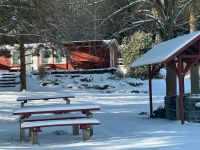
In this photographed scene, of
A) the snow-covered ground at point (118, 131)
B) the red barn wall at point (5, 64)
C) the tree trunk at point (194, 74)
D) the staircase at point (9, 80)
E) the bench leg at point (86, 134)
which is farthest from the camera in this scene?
the red barn wall at point (5, 64)

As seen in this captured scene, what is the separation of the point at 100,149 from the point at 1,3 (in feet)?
16.2

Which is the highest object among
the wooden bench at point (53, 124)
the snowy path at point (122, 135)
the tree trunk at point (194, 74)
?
the tree trunk at point (194, 74)

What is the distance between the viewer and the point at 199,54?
15328 millimetres

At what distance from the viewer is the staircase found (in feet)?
112

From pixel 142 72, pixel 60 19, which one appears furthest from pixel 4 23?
pixel 142 72

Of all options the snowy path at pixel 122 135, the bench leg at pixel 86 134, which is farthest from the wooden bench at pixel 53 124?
the snowy path at pixel 122 135

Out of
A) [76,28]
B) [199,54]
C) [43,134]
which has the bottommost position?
[43,134]

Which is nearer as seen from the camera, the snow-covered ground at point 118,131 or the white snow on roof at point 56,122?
the snow-covered ground at point 118,131

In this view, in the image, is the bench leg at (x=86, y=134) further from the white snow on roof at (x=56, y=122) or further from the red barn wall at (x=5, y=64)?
the red barn wall at (x=5, y=64)

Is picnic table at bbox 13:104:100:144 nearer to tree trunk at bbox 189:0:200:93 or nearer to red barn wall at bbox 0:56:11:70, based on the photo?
tree trunk at bbox 189:0:200:93

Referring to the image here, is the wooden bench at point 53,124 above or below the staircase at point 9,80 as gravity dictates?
below

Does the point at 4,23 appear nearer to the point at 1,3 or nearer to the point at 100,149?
the point at 1,3

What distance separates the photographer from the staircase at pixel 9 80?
34250mm

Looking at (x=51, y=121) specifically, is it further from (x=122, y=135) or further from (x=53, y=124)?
(x=122, y=135)
